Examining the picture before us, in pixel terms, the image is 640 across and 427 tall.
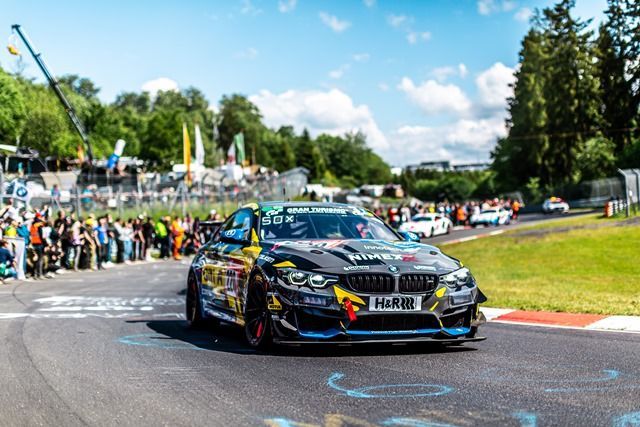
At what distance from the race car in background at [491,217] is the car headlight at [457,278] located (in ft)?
161

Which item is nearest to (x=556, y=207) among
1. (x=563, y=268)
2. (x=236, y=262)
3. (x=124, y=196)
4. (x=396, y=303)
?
(x=124, y=196)

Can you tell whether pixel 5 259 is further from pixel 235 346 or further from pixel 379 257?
pixel 379 257

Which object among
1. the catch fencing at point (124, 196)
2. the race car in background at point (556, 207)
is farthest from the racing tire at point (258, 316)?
the race car in background at point (556, 207)

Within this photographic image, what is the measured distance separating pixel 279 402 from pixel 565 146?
91725mm

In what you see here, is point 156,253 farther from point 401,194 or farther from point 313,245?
point 401,194

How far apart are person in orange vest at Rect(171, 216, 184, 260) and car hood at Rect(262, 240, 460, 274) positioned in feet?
85.2

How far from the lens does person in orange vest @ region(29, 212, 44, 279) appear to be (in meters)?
22.7

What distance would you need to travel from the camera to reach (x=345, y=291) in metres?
7.58

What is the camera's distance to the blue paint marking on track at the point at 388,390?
588 cm

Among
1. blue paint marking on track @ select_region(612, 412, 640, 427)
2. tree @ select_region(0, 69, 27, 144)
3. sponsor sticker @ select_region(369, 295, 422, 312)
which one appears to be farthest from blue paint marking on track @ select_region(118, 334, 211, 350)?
tree @ select_region(0, 69, 27, 144)

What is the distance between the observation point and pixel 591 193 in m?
74.8

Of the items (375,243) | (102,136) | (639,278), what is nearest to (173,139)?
(102,136)

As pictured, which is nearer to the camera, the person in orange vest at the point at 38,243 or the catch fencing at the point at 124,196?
the person in orange vest at the point at 38,243

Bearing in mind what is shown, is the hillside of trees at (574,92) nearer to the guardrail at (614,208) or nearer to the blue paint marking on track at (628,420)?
the guardrail at (614,208)
